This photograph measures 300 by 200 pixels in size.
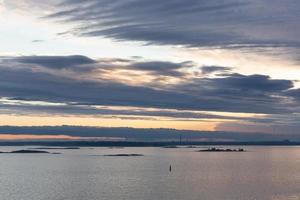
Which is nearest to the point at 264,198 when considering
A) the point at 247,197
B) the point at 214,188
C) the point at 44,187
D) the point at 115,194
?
the point at 247,197

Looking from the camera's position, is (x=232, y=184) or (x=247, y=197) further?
(x=232, y=184)

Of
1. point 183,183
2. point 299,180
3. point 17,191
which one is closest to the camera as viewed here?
point 17,191

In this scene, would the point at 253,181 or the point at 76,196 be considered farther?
the point at 253,181

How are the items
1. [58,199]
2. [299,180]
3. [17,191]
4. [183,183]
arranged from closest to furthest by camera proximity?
1. [58,199]
2. [17,191]
3. [183,183]
4. [299,180]

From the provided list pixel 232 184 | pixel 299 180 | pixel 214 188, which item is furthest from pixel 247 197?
pixel 299 180

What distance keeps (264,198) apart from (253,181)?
25355 millimetres

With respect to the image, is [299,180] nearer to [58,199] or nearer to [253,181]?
[253,181]

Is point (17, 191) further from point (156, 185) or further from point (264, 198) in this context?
point (264, 198)

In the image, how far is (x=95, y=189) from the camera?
3255 inches

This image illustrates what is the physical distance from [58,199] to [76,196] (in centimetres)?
350

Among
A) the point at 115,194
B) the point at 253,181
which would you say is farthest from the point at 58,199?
the point at 253,181

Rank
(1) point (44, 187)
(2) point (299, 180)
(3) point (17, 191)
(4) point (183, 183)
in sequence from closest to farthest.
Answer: (3) point (17, 191), (1) point (44, 187), (4) point (183, 183), (2) point (299, 180)

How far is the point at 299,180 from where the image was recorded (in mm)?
100625

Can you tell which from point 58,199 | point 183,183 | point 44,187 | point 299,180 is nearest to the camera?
point 58,199
